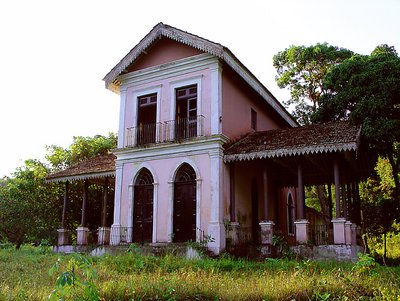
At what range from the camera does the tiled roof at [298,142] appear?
12602 mm

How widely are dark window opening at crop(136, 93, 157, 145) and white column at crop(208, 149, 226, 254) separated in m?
2.80

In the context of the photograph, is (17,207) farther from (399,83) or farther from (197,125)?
(399,83)

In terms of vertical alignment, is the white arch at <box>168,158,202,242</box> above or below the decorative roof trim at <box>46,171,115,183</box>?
below

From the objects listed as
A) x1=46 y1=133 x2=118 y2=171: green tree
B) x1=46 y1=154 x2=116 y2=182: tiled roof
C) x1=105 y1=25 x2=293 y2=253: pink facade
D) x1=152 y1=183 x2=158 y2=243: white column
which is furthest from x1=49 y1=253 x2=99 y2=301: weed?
x1=46 y1=133 x2=118 y2=171: green tree

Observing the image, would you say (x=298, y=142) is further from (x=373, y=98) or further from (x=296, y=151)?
(x=373, y=98)

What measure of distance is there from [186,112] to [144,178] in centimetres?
290

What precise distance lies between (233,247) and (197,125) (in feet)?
14.0

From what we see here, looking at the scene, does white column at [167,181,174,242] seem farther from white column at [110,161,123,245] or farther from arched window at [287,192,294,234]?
arched window at [287,192,294,234]

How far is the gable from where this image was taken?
632 inches

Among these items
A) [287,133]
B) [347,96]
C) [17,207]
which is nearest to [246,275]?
[287,133]

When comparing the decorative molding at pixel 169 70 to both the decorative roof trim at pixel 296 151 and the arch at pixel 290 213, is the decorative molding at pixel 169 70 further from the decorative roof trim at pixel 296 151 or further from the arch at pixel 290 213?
the arch at pixel 290 213

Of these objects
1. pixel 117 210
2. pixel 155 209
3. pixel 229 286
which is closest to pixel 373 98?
pixel 155 209

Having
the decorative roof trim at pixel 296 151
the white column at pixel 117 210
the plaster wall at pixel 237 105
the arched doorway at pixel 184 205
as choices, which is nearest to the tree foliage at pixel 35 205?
the white column at pixel 117 210

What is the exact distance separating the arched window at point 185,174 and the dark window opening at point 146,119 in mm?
1590
